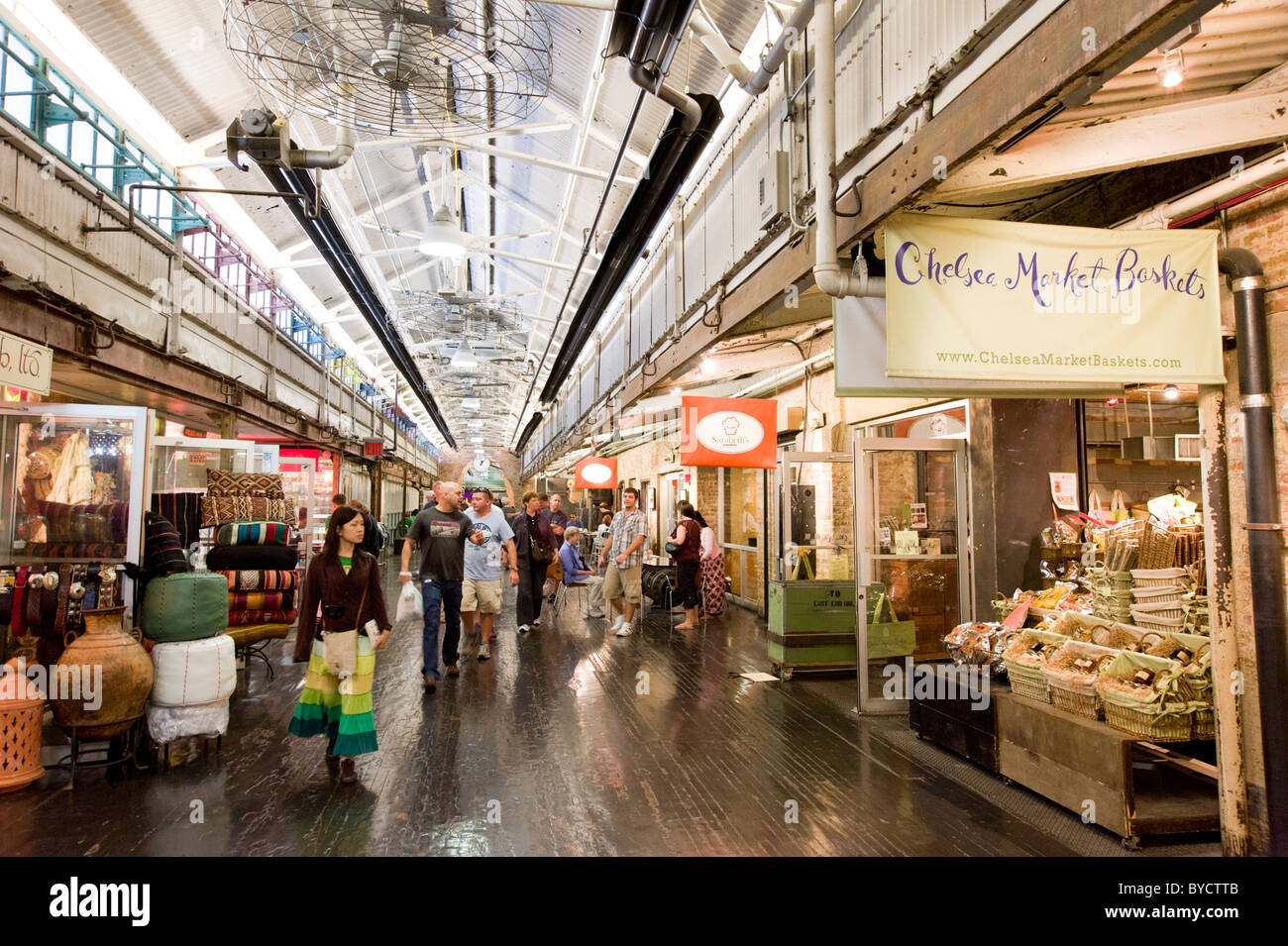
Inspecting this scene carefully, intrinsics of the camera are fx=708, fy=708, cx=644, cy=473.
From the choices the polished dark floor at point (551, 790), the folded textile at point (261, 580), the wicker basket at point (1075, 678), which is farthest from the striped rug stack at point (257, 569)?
the wicker basket at point (1075, 678)

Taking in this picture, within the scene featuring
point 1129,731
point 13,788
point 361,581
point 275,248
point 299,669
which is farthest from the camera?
point 275,248

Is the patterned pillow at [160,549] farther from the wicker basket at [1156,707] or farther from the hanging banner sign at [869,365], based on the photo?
the wicker basket at [1156,707]

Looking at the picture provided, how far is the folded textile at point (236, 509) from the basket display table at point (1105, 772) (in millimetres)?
6393

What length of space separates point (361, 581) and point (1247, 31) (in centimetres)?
510

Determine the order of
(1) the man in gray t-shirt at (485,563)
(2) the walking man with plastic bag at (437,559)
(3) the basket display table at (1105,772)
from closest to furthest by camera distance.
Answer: (3) the basket display table at (1105,772)
(2) the walking man with plastic bag at (437,559)
(1) the man in gray t-shirt at (485,563)

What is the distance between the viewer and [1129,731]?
3627 mm

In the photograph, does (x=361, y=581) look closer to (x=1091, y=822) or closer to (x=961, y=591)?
(x=1091, y=822)

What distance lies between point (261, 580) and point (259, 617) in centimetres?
33

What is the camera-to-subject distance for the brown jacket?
14.4 ft

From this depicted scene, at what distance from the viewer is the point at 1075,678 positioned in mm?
3947

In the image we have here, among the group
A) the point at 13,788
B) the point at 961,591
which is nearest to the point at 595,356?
the point at 961,591

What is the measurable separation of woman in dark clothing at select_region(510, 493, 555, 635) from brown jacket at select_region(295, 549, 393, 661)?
4.27m

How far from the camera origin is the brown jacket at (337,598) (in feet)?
14.4

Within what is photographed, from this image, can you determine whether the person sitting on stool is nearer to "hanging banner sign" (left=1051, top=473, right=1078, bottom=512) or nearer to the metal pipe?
"hanging banner sign" (left=1051, top=473, right=1078, bottom=512)
